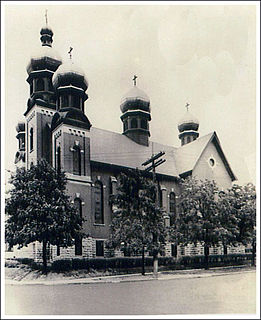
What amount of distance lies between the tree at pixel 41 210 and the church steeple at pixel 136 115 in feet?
7.60

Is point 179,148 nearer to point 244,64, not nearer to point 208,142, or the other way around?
point 208,142

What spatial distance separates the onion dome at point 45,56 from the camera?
38.1 feet

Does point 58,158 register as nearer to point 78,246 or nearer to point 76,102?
point 76,102

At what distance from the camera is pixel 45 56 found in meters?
12.0

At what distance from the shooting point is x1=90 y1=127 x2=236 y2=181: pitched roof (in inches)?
497

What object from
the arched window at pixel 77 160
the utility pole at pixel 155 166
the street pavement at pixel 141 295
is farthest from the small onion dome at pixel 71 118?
the street pavement at pixel 141 295

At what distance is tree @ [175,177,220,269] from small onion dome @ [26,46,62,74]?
16.8ft

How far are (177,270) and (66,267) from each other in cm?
313

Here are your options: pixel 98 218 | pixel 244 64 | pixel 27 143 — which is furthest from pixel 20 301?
pixel 244 64

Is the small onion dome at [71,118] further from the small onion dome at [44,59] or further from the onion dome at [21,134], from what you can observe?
the small onion dome at [44,59]

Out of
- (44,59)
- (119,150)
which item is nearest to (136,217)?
(119,150)

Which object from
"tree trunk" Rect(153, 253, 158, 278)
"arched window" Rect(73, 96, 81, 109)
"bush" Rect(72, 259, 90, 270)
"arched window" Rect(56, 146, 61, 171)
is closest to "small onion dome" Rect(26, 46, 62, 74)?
"arched window" Rect(73, 96, 81, 109)

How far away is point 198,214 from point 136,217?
211 centimetres

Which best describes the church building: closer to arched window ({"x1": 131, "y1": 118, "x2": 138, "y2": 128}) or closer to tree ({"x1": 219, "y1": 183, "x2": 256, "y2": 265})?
arched window ({"x1": 131, "y1": 118, "x2": 138, "y2": 128})
